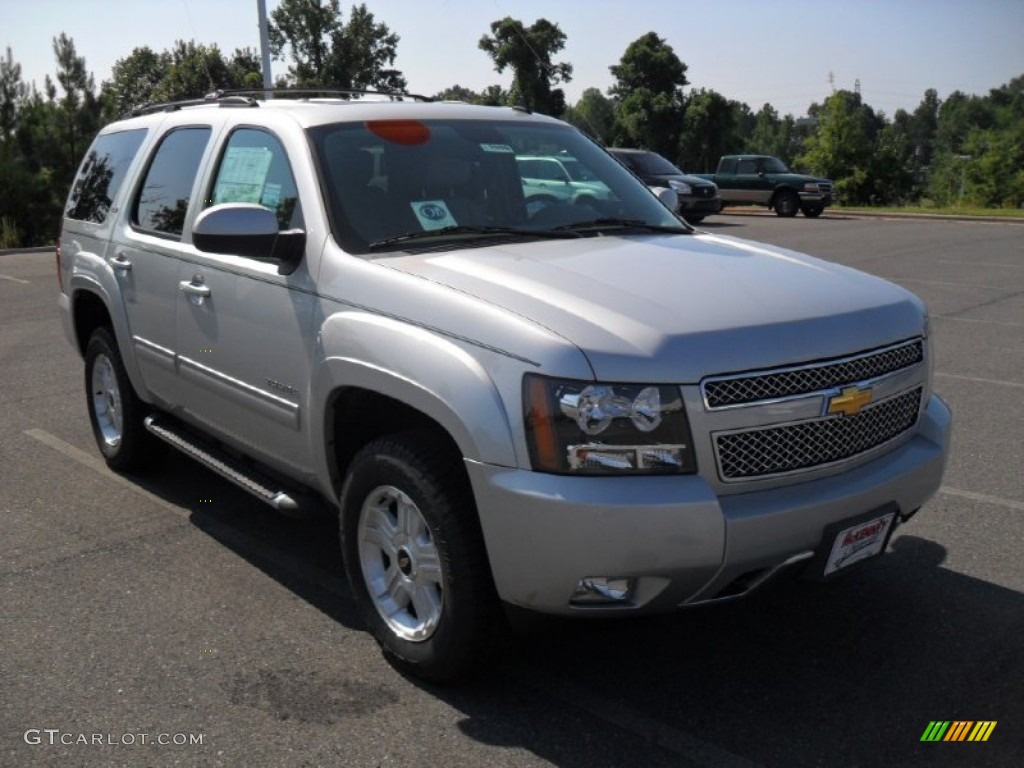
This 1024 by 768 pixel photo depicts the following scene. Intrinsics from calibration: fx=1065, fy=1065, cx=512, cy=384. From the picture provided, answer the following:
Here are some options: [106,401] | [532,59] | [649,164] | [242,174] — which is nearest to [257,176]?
[242,174]

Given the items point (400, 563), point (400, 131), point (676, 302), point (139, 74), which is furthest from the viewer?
point (139, 74)

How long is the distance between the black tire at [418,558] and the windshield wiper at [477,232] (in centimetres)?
84

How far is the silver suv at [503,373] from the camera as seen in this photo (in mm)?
3006

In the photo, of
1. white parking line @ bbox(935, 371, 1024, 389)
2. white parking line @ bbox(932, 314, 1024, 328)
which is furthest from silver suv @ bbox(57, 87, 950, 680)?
white parking line @ bbox(932, 314, 1024, 328)

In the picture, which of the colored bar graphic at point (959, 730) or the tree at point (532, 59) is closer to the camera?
the colored bar graphic at point (959, 730)

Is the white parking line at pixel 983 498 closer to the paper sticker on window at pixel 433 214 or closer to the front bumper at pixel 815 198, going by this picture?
the paper sticker on window at pixel 433 214

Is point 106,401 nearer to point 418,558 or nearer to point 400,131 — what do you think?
point 400,131

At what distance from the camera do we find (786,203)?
30047 mm

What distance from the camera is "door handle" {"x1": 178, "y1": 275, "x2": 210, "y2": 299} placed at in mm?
4512

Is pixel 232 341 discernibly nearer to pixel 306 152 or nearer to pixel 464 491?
pixel 306 152

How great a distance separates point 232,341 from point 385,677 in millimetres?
1553

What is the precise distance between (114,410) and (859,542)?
4172mm

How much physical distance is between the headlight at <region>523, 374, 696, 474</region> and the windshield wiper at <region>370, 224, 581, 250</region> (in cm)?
118

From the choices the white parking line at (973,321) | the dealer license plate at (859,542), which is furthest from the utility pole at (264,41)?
the dealer license plate at (859,542)
